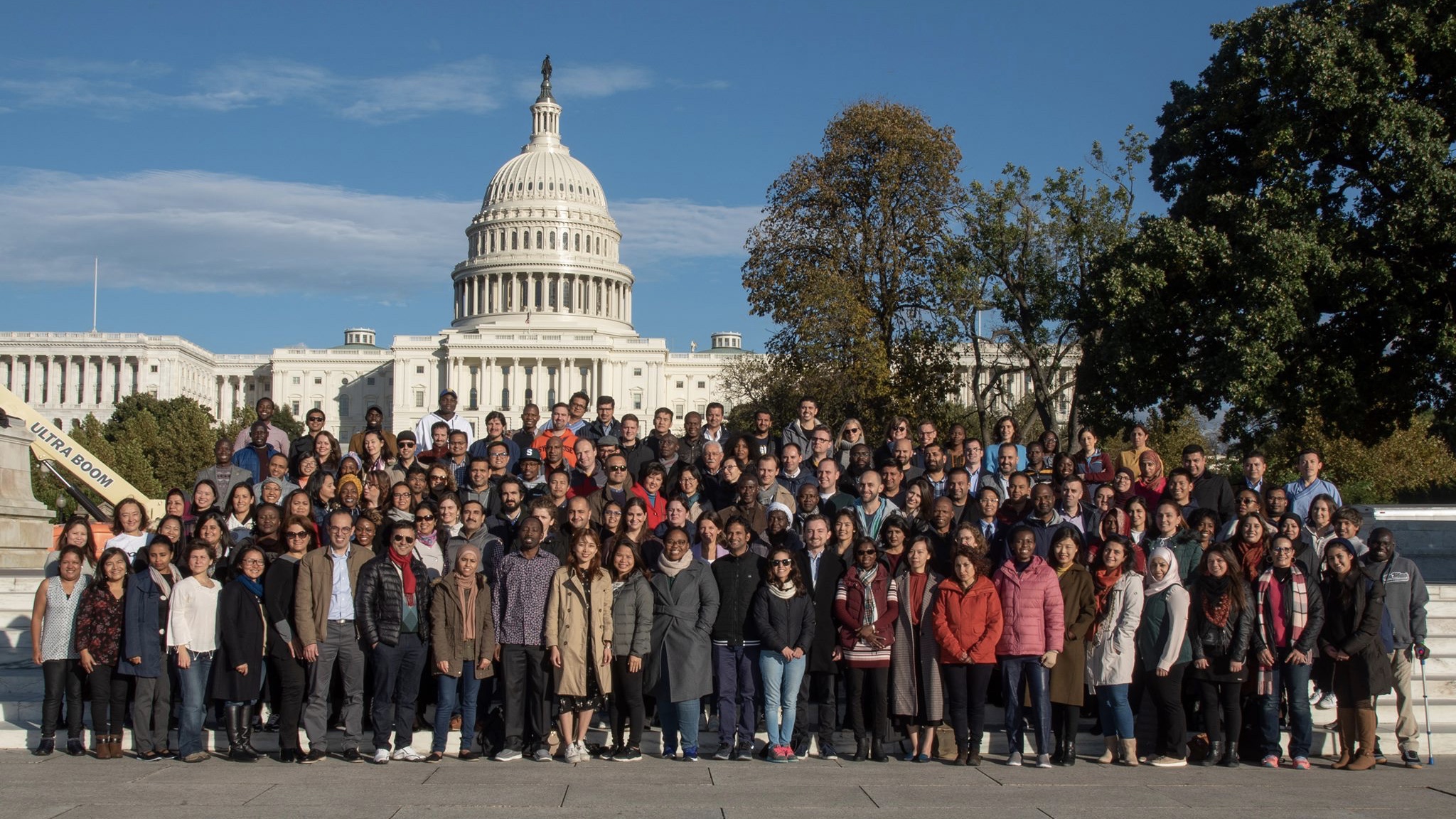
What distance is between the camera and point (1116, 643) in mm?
9805

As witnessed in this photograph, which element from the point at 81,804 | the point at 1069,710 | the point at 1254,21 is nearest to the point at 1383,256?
the point at 1254,21

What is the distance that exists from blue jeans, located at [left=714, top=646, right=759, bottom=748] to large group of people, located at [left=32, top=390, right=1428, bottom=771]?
2 centimetres

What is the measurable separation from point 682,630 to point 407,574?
204 cm

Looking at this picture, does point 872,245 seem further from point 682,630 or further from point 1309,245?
point 682,630

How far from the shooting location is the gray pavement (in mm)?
7910

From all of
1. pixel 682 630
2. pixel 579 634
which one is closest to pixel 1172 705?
pixel 682 630

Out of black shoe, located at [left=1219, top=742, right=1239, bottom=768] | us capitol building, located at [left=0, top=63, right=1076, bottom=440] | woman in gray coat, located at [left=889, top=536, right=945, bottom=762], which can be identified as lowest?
black shoe, located at [left=1219, top=742, right=1239, bottom=768]

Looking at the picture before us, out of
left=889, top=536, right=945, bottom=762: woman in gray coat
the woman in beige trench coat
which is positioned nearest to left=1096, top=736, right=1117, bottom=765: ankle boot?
left=889, top=536, right=945, bottom=762: woman in gray coat

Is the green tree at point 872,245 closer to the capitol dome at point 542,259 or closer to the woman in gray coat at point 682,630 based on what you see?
the woman in gray coat at point 682,630

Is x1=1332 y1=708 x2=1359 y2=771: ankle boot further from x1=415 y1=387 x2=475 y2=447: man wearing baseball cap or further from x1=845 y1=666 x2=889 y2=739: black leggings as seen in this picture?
x1=415 y1=387 x2=475 y2=447: man wearing baseball cap

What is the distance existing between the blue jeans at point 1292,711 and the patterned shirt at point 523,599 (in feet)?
17.4

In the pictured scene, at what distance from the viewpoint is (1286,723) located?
34.8 ft

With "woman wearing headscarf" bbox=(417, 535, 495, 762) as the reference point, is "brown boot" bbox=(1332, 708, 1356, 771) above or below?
below

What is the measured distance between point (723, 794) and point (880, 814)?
113 cm
